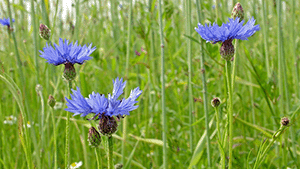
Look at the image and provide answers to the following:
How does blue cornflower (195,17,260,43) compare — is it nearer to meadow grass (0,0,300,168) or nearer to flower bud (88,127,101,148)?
meadow grass (0,0,300,168)

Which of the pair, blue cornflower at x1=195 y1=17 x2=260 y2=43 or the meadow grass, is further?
the meadow grass

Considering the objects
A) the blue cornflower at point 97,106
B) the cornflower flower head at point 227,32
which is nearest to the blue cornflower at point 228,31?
the cornflower flower head at point 227,32

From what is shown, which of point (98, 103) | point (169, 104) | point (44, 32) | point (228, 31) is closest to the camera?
point (98, 103)

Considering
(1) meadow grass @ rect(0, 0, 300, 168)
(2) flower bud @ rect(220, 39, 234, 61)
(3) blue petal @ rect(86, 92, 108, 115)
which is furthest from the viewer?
(1) meadow grass @ rect(0, 0, 300, 168)

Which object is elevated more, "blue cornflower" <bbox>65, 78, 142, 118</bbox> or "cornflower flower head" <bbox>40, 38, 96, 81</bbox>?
"cornflower flower head" <bbox>40, 38, 96, 81</bbox>

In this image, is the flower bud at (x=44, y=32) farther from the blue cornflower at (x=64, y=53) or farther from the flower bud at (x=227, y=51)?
the flower bud at (x=227, y=51)

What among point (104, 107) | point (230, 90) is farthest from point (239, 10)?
point (104, 107)

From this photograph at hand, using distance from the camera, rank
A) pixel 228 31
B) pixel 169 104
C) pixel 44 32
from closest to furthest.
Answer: pixel 228 31, pixel 44 32, pixel 169 104

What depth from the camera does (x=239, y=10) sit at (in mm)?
664

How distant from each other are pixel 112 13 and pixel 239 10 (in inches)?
47.5

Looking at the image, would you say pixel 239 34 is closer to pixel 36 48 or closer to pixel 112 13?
pixel 36 48

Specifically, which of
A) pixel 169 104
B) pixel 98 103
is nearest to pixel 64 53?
pixel 98 103

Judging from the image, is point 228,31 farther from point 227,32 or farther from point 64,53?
point 64,53

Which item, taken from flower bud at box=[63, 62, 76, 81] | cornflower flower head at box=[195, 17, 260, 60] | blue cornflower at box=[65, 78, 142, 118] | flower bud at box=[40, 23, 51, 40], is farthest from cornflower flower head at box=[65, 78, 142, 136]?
flower bud at box=[40, 23, 51, 40]
